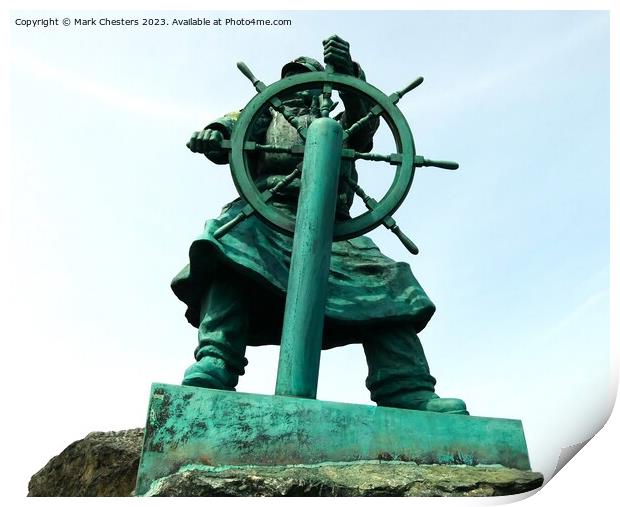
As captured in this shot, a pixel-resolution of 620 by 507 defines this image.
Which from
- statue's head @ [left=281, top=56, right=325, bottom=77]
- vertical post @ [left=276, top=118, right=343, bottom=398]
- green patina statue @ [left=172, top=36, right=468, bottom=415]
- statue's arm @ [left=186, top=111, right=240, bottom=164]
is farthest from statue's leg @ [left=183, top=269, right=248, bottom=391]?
statue's head @ [left=281, top=56, right=325, bottom=77]

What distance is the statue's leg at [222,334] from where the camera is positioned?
324 cm

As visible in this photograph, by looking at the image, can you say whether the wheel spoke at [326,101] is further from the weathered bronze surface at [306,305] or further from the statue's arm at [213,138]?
the statue's arm at [213,138]

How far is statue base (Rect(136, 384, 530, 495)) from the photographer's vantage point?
275cm

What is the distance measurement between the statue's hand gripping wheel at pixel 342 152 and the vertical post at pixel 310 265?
127mm

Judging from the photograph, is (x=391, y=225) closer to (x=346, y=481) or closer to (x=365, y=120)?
(x=365, y=120)

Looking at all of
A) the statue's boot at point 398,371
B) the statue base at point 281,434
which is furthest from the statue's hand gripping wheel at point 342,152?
the statue base at point 281,434

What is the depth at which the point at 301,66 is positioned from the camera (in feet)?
13.5

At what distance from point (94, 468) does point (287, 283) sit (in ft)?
4.00

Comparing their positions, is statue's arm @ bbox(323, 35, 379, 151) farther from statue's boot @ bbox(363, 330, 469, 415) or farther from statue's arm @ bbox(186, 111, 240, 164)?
statue's boot @ bbox(363, 330, 469, 415)

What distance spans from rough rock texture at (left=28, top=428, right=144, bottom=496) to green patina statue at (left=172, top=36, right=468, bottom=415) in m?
0.66

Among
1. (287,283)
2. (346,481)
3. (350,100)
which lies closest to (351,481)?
(346,481)

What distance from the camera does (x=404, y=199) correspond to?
348 cm

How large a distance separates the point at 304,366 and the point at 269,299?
643 millimetres

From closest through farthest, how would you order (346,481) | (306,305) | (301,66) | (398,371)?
(346,481) < (306,305) < (398,371) < (301,66)
